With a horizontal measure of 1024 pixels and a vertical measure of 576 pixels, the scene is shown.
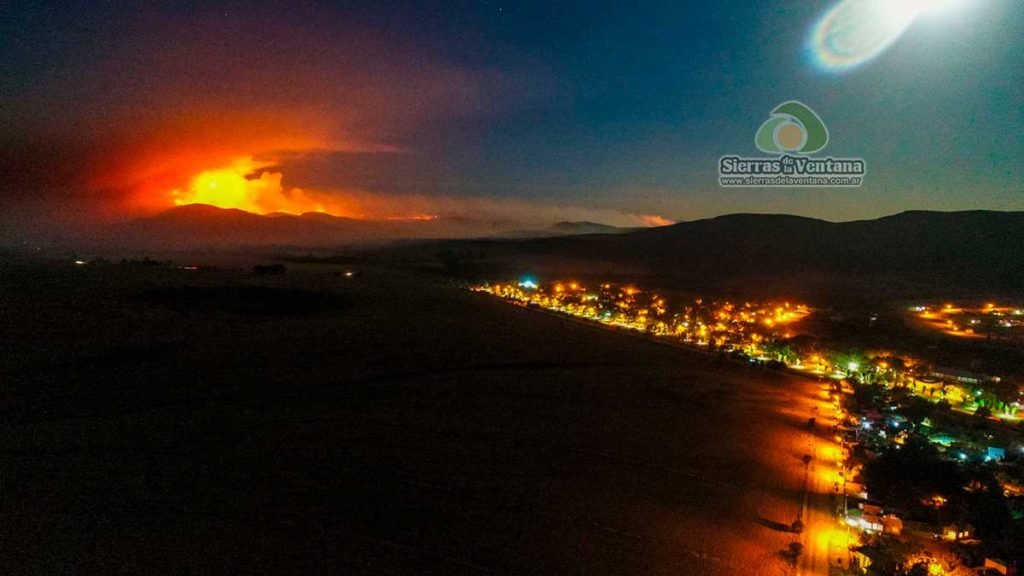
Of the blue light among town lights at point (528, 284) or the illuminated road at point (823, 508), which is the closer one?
the illuminated road at point (823, 508)

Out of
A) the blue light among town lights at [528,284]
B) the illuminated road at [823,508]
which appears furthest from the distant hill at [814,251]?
→ the illuminated road at [823,508]

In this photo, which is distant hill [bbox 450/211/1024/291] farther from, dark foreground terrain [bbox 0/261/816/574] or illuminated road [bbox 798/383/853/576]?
illuminated road [bbox 798/383/853/576]

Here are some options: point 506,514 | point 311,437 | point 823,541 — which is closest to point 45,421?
point 311,437

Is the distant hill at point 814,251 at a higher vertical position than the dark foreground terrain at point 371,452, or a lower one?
higher

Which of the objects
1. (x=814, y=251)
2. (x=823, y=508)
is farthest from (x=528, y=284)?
(x=823, y=508)

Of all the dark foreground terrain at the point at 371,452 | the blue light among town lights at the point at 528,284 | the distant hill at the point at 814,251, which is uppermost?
the distant hill at the point at 814,251

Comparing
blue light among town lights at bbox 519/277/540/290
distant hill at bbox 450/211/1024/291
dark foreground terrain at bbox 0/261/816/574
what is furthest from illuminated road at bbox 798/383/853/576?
distant hill at bbox 450/211/1024/291

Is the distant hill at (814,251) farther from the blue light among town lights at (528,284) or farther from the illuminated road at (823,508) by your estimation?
the illuminated road at (823,508)

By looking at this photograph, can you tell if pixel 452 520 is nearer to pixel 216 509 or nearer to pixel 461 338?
pixel 216 509
